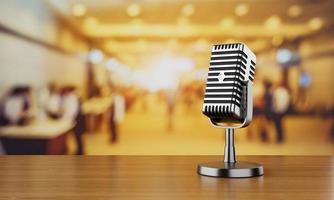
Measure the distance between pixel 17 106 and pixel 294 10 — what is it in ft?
7.02

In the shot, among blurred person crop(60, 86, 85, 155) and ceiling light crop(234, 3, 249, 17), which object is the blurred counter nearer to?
blurred person crop(60, 86, 85, 155)

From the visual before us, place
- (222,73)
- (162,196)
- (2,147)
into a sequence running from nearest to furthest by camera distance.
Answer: (162,196) < (222,73) < (2,147)

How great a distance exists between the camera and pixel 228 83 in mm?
1018

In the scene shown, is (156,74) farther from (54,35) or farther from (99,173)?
(99,173)

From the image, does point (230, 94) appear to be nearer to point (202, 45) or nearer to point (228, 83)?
point (228, 83)

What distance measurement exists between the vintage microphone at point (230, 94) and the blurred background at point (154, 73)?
2.91m

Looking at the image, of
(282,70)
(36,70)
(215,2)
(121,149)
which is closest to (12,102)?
(36,70)

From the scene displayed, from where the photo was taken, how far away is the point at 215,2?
399cm

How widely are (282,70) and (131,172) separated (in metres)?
3.13

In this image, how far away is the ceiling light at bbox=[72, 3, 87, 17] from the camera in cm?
406

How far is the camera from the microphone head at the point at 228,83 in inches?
39.8

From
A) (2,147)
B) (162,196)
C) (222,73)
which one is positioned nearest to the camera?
(162,196)

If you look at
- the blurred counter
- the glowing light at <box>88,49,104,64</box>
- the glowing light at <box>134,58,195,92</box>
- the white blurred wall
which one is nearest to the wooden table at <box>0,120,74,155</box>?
the blurred counter

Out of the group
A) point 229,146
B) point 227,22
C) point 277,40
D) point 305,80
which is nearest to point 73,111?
point 227,22
